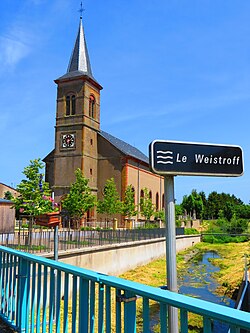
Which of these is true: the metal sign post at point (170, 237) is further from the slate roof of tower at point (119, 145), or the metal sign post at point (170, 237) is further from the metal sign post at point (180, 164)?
the slate roof of tower at point (119, 145)

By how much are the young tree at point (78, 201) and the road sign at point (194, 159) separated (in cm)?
3197

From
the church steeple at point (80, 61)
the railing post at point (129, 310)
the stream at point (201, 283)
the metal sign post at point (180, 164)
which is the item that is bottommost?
the stream at point (201, 283)

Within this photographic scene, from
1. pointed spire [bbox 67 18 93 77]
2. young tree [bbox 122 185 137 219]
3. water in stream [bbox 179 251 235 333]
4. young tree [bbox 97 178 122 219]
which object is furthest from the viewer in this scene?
pointed spire [bbox 67 18 93 77]

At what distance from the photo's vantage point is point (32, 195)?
63.2 ft

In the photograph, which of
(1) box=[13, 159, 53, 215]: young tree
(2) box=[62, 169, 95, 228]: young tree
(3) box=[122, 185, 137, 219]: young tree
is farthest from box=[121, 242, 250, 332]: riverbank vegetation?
(2) box=[62, 169, 95, 228]: young tree

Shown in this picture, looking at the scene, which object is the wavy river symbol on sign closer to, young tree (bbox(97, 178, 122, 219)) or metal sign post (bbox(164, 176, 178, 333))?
metal sign post (bbox(164, 176, 178, 333))

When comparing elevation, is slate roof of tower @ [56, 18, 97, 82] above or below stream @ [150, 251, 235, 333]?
above

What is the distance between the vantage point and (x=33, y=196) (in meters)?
19.3

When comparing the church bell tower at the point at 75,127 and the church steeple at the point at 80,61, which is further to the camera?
the church steeple at the point at 80,61

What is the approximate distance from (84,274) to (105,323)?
41 cm

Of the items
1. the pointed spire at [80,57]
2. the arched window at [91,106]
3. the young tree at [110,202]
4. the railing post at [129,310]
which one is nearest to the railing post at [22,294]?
the railing post at [129,310]

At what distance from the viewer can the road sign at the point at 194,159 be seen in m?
2.28

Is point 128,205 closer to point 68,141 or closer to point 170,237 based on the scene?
point 68,141

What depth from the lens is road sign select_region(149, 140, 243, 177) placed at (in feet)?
7.48
